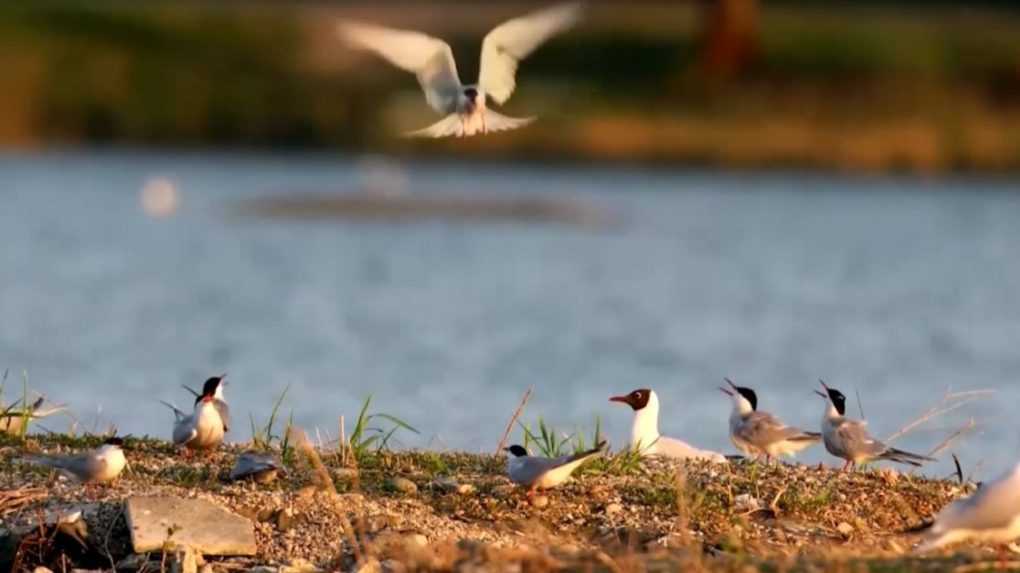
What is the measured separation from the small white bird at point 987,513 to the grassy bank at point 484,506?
0.33ft

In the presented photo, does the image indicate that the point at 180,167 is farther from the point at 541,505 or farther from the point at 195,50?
the point at 541,505

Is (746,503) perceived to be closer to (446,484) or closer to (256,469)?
(446,484)

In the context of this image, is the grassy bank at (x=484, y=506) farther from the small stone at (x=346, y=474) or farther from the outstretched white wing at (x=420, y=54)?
the outstretched white wing at (x=420, y=54)

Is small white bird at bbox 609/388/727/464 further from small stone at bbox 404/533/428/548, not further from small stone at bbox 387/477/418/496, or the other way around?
small stone at bbox 404/533/428/548

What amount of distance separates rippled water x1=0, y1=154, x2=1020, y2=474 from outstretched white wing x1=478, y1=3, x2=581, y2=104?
3006 millimetres

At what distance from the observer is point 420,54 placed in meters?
11.1

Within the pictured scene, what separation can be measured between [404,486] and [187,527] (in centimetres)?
113

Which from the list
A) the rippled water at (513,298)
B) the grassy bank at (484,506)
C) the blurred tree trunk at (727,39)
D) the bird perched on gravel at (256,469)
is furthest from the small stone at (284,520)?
the blurred tree trunk at (727,39)

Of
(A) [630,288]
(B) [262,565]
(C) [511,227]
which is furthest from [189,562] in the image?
(C) [511,227]

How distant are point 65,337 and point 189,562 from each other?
1303 centimetres

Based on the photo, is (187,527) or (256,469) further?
(256,469)

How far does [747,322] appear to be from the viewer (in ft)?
84.7

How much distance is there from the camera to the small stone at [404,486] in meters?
9.54

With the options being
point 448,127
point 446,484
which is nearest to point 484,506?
point 446,484
